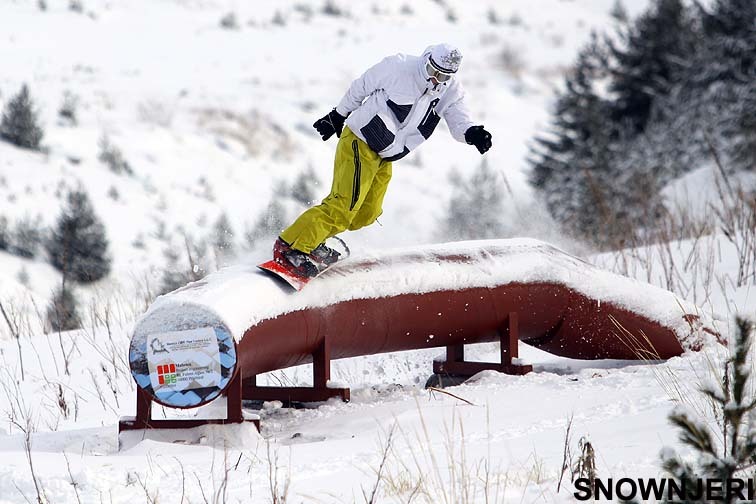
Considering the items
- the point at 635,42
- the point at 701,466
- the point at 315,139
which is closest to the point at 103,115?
the point at 315,139

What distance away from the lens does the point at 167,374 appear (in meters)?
5.00

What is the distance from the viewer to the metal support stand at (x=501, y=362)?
6449mm

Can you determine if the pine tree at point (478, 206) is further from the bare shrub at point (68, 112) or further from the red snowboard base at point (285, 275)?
the red snowboard base at point (285, 275)

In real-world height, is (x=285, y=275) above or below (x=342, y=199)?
below

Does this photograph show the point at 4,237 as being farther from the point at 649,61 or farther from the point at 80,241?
the point at 649,61

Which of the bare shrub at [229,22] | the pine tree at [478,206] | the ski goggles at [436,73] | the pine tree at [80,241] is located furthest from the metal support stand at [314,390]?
the bare shrub at [229,22]

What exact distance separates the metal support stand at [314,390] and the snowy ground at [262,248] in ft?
0.29

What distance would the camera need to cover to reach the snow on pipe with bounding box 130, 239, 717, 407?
5.00 meters

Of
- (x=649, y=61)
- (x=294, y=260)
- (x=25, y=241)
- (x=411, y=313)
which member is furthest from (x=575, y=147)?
(x=294, y=260)

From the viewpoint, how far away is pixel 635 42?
92.1 feet

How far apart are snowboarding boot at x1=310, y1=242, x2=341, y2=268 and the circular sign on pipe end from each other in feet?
3.31

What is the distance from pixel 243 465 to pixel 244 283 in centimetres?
124

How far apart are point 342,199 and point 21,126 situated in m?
21.9

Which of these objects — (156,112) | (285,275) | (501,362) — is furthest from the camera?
(156,112)
